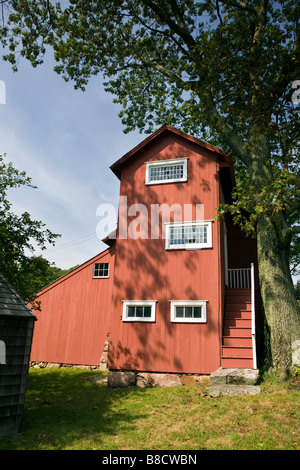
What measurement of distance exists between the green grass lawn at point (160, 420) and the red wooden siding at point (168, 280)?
118 cm

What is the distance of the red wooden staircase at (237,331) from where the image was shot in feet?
35.7

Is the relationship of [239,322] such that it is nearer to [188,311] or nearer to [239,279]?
[188,311]

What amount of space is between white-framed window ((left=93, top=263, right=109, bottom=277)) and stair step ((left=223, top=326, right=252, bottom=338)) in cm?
796

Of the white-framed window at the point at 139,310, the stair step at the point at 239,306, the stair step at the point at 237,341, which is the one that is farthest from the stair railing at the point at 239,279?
the white-framed window at the point at 139,310

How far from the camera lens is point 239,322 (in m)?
12.0

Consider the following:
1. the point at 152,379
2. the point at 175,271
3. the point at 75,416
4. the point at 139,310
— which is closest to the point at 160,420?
the point at 75,416

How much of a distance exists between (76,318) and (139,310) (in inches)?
247

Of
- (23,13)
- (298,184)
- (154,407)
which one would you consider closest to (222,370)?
(154,407)

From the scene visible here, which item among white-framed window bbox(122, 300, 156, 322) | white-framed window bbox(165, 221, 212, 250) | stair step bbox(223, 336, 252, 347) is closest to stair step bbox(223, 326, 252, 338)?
stair step bbox(223, 336, 252, 347)

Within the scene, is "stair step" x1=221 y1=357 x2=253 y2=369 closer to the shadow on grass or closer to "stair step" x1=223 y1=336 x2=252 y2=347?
"stair step" x1=223 y1=336 x2=252 y2=347

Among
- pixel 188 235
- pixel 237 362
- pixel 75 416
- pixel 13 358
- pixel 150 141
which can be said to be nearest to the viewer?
pixel 13 358

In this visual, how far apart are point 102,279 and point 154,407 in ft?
30.3

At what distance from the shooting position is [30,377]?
1458 cm

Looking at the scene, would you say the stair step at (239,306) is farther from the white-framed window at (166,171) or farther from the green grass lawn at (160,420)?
the white-framed window at (166,171)
